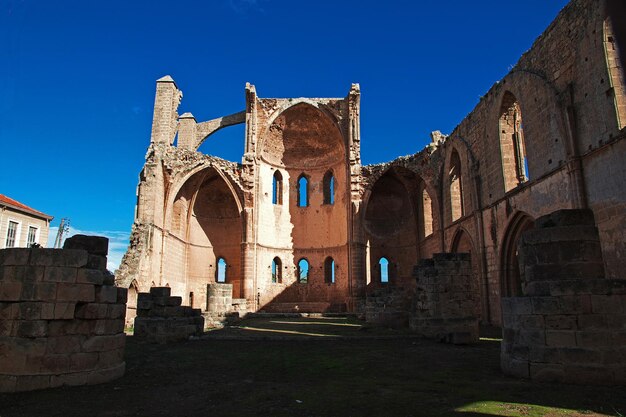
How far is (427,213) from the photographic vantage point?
24.5 m

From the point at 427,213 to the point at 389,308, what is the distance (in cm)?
1073

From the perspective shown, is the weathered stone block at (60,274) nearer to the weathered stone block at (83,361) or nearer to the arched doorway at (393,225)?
the weathered stone block at (83,361)

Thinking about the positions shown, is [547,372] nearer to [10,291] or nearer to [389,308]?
[10,291]

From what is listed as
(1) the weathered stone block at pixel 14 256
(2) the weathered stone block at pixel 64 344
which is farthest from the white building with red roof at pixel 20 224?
(2) the weathered stone block at pixel 64 344

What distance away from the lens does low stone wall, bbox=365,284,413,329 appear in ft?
48.4

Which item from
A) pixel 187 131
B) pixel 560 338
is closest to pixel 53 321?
pixel 560 338

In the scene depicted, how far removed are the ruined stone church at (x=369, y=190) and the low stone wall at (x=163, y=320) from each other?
218 inches

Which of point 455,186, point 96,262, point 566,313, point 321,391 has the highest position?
point 455,186

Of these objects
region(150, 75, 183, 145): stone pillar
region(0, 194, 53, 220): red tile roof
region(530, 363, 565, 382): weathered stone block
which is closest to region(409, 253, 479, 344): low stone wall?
region(530, 363, 565, 382): weathered stone block

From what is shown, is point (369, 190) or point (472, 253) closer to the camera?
point (472, 253)

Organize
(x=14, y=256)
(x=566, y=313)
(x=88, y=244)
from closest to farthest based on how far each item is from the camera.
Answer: (x=566, y=313) < (x=14, y=256) < (x=88, y=244)

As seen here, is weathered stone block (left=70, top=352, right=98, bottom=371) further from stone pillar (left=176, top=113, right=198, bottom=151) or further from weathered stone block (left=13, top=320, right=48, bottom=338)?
stone pillar (left=176, top=113, right=198, bottom=151)

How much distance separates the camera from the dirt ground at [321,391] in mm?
4188

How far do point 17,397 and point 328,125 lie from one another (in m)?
23.2
